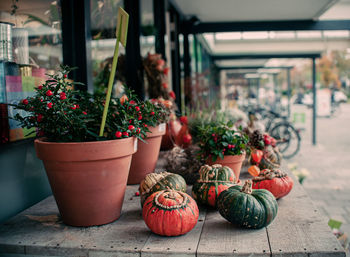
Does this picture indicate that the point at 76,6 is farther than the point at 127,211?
Yes

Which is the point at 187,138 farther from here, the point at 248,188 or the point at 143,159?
the point at 248,188

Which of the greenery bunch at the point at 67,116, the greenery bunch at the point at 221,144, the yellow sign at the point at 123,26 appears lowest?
the greenery bunch at the point at 221,144

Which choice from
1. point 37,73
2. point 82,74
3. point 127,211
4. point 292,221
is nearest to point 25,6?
point 37,73

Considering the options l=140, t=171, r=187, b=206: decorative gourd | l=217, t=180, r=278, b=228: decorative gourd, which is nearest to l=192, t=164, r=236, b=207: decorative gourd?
l=140, t=171, r=187, b=206: decorative gourd

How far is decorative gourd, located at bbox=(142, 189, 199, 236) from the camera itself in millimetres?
1274

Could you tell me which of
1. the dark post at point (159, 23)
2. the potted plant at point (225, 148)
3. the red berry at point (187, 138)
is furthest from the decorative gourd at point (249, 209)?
the dark post at point (159, 23)

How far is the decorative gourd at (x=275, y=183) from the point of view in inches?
67.9

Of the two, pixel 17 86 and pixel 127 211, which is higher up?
pixel 17 86

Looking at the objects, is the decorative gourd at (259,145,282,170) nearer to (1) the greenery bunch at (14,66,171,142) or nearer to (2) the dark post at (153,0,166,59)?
(1) the greenery bunch at (14,66,171,142)

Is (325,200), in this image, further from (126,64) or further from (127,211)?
(127,211)

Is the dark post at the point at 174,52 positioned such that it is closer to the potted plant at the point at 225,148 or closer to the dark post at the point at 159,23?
the dark post at the point at 159,23

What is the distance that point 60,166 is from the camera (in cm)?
132

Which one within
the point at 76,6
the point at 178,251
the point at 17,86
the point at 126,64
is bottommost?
the point at 178,251

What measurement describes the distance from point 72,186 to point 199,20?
4.80m
